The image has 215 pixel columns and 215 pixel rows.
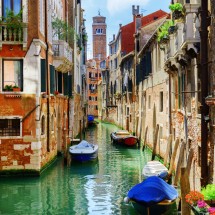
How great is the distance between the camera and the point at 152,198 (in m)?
9.72

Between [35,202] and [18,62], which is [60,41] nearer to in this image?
[18,62]

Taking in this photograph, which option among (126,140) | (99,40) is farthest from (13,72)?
(99,40)

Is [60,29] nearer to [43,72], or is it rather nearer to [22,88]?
[43,72]

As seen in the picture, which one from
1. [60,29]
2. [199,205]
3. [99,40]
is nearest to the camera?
[199,205]

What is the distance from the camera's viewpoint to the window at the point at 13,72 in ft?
49.5

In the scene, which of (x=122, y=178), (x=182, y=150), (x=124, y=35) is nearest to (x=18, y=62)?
(x=122, y=178)

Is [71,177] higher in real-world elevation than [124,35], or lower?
lower

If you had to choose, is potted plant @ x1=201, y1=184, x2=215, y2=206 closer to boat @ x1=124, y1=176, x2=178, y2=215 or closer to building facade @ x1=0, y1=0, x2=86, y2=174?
boat @ x1=124, y1=176, x2=178, y2=215

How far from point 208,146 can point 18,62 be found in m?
8.11

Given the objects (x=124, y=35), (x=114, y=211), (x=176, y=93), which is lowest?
(x=114, y=211)

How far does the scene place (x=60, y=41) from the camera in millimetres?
19188

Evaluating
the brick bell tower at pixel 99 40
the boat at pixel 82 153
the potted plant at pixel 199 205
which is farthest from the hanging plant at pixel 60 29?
the brick bell tower at pixel 99 40

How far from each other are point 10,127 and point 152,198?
7.21 meters

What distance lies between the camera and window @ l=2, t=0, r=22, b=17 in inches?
591
